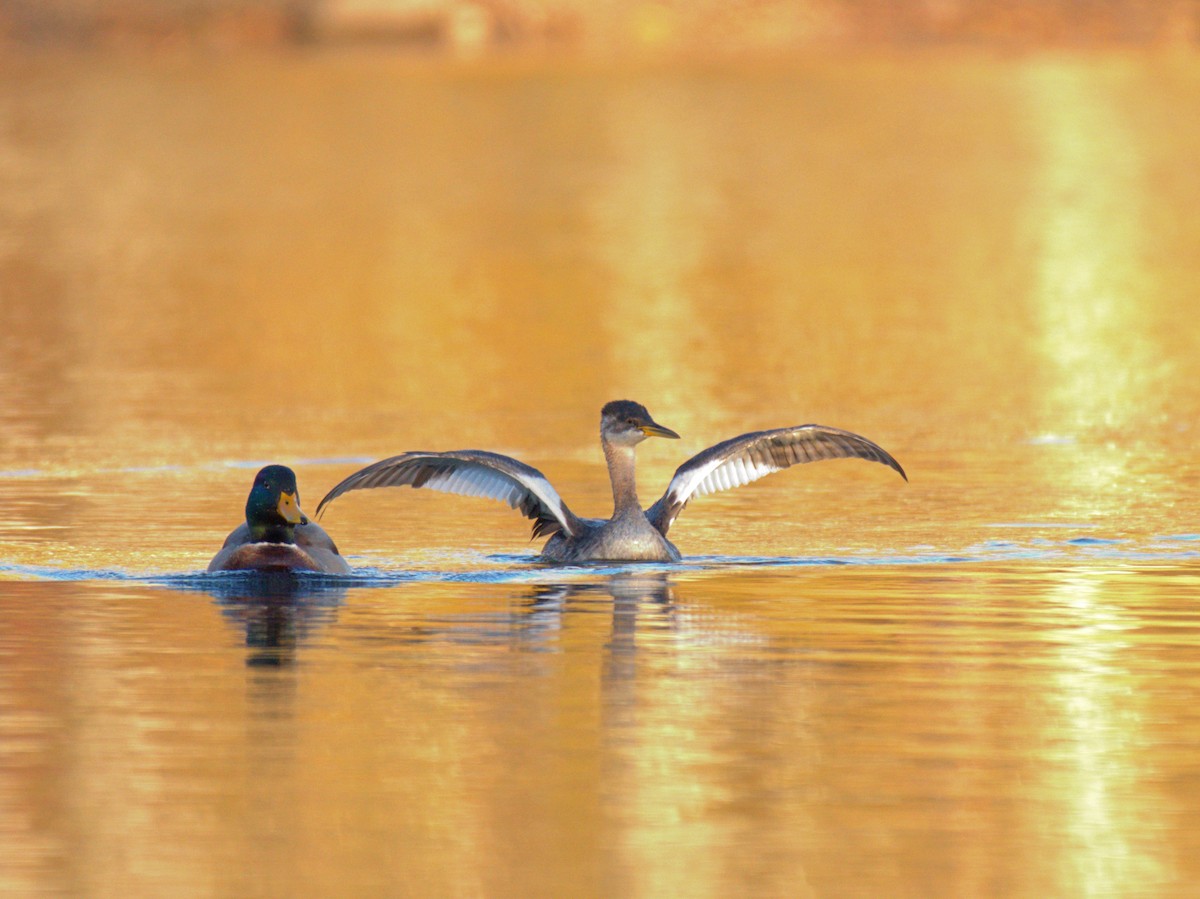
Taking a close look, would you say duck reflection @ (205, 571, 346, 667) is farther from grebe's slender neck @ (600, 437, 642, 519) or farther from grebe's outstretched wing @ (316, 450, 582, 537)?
grebe's slender neck @ (600, 437, 642, 519)

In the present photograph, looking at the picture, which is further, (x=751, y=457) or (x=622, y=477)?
(x=751, y=457)

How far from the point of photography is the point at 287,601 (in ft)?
46.8

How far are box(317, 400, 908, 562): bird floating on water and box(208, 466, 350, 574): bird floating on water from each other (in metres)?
0.37

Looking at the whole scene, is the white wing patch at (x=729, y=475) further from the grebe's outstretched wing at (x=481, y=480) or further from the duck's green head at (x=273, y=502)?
the duck's green head at (x=273, y=502)

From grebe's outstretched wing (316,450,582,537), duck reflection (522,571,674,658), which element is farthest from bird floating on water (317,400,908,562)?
duck reflection (522,571,674,658)

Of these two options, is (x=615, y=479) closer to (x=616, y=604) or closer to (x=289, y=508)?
(x=616, y=604)

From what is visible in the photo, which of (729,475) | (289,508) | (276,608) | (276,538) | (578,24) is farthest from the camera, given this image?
(578,24)

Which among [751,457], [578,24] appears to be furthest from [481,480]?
[578,24]

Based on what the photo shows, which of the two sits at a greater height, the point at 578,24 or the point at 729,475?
the point at 578,24

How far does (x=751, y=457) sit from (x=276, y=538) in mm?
2738

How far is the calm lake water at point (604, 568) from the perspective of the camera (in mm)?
9727

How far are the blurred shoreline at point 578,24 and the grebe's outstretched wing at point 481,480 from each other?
75502 mm

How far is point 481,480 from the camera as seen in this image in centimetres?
1566

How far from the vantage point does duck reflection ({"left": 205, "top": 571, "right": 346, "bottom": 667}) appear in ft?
42.4
